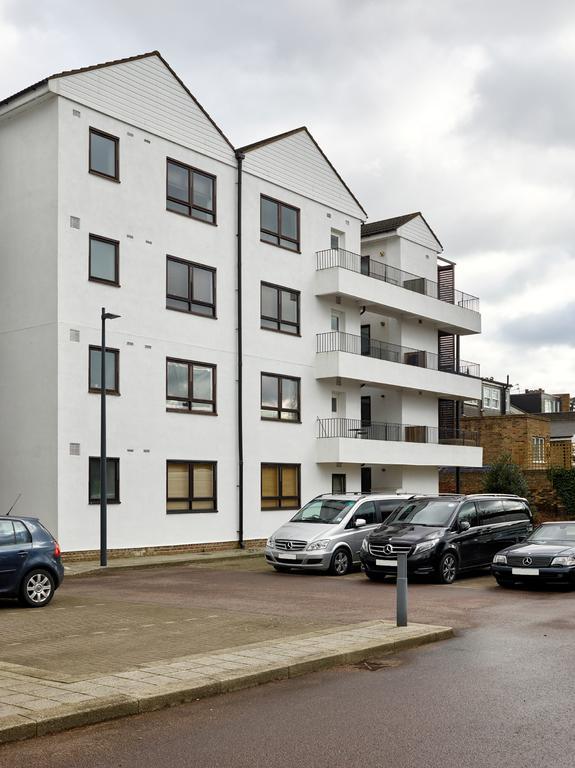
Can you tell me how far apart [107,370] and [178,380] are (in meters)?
2.87

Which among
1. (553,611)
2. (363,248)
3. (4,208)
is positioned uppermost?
(363,248)

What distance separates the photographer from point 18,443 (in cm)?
2364

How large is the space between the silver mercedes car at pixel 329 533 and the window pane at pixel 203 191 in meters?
10.8

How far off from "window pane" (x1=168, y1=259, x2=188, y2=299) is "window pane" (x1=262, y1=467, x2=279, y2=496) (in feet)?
21.4

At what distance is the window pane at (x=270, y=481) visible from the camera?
29.6 meters

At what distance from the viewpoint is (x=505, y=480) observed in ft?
120

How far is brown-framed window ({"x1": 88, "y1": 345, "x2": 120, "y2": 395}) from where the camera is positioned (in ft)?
78.0

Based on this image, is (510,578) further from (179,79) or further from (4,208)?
(179,79)

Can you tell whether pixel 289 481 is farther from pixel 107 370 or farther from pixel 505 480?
pixel 505 480

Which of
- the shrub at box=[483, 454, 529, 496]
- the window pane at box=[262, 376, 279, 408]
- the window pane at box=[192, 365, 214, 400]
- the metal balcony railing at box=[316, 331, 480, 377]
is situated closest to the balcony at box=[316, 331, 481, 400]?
the metal balcony railing at box=[316, 331, 480, 377]

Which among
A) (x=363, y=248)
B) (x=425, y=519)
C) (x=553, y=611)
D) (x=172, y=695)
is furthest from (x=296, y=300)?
(x=172, y=695)

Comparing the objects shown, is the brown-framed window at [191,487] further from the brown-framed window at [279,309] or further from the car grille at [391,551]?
the car grille at [391,551]

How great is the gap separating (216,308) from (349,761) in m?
22.8

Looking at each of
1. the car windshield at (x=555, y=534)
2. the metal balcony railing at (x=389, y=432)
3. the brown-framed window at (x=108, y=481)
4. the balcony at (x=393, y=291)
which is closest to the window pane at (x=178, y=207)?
the balcony at (x=393, y=291)
